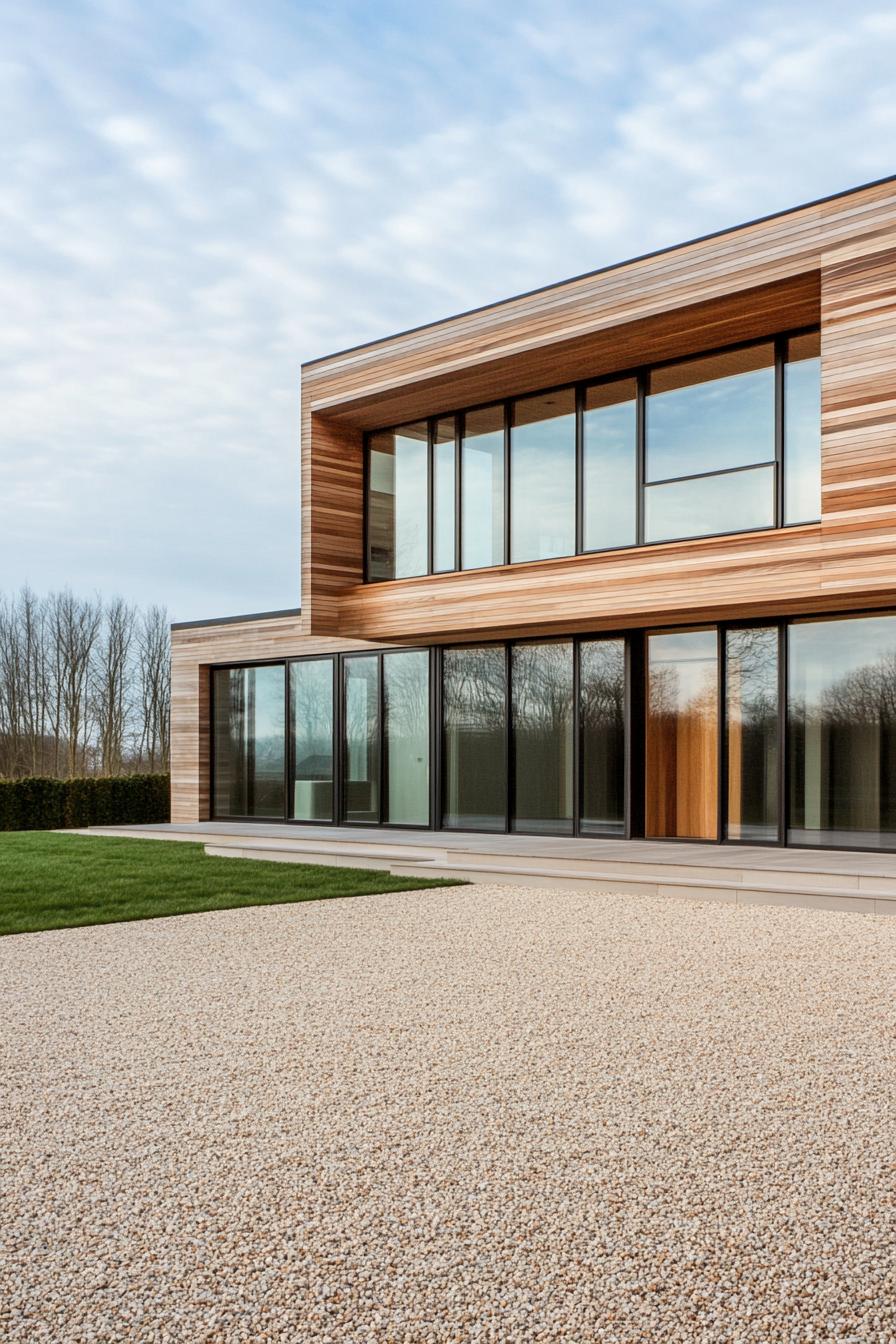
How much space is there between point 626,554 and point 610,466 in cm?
129

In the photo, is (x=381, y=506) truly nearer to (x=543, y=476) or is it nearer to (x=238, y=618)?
(x=543, y=476)

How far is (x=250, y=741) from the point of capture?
55.0 ft

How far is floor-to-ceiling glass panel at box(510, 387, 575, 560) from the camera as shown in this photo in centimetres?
1256

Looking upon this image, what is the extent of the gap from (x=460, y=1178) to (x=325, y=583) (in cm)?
1107

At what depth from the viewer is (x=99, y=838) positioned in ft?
50.1

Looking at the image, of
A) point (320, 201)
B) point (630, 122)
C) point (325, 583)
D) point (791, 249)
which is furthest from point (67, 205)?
point (791, 249)

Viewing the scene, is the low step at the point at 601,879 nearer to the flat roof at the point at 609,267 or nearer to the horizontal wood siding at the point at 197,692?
the horizontal wood siding at the point at 197,692

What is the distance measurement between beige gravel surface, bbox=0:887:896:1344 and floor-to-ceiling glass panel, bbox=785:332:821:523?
5.27 meters

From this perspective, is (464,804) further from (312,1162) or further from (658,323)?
(312,1162)

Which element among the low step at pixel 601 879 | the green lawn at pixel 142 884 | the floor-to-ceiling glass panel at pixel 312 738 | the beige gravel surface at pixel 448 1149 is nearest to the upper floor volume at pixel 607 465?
the floor-to-ceiling glass panel at pixel 312 738

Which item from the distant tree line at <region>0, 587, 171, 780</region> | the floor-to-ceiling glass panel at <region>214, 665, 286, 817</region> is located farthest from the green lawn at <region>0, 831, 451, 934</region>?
the distant tree line at <region>0, 587, 171, 780</region>

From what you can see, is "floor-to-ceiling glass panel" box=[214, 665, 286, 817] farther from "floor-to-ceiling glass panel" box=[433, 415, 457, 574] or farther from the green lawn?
"floor-to-ceiling glass panel" box=[433, 415, 457, 574]

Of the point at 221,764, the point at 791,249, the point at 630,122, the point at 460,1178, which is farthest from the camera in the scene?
the point at 221,764

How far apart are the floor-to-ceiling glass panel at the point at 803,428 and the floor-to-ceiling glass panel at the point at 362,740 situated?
624cm
